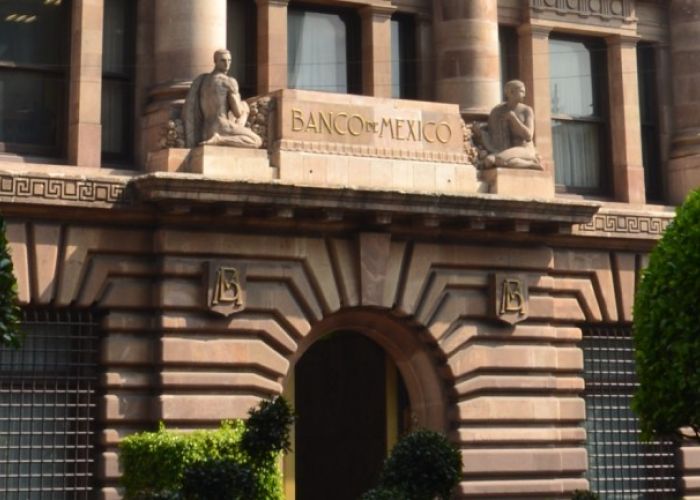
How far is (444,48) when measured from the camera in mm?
30922

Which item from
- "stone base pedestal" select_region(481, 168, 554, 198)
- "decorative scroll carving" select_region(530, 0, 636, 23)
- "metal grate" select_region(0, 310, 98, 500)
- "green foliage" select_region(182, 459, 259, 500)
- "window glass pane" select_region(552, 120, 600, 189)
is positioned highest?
"decorative scroll carving" select_region(530, 0, 636, 23)

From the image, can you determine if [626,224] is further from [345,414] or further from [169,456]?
[169,456]

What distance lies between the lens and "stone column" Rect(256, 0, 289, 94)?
29422 mm

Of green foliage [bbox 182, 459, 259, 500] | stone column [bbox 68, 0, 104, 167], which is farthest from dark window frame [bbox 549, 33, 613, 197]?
green foliage [bbox 182, 459, 259, 500]

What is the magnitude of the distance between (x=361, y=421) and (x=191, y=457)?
7247mm

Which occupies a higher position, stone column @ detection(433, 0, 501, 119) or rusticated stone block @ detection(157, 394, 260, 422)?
stone column @ detection(433, 0, 501, 119)

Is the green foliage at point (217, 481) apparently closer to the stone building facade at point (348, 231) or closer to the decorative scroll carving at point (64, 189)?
the stone building facade at point (348, 231)

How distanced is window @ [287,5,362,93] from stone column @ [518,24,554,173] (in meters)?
3.55

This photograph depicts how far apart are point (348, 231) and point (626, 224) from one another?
623 centimetres

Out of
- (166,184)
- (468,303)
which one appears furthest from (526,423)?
(166,184)

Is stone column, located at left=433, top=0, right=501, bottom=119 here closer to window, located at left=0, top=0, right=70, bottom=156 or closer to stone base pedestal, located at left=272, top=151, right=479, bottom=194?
stone base pedestal, located at left=272, top=151, right=479, bottom=194

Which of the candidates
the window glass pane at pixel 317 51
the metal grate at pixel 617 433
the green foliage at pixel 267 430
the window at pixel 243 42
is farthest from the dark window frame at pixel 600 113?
the green foliage at pixel 267 430

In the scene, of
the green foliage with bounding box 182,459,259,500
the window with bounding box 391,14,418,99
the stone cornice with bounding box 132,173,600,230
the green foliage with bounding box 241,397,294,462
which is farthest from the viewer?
the window with bounding box 391,14,418,99

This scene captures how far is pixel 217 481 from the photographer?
18.4m
